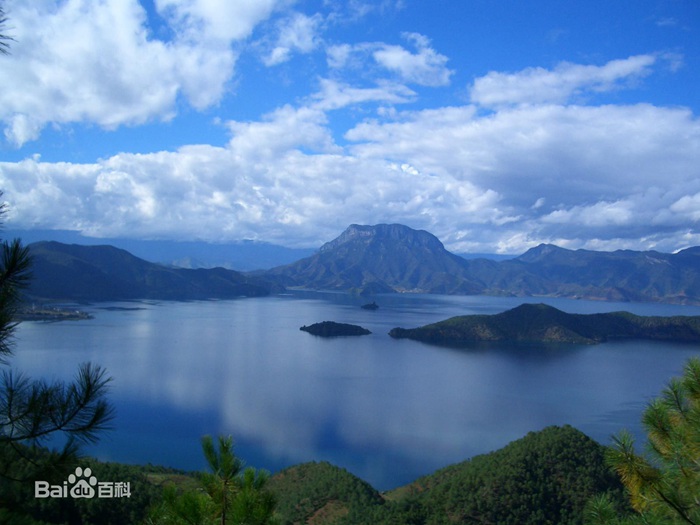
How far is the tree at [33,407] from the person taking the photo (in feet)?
8.51

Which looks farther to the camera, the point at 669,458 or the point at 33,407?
the point at 669,458

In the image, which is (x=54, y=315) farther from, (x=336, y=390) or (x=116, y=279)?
(x=336, y=390)

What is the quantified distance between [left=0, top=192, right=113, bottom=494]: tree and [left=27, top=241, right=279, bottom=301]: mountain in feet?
289

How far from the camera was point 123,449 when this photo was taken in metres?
24.8

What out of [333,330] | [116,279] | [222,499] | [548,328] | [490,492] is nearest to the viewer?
[222,499]

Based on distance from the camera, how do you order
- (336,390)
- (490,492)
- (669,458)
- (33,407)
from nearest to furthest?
(33,407), (669,458), (490,492), (336,390)

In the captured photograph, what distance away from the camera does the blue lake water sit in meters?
25.9

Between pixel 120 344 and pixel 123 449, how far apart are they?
92.0 ft

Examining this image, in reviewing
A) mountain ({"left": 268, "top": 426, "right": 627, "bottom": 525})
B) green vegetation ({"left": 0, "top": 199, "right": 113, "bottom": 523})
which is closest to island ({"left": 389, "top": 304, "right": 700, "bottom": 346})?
mountain ({"left": 268, "top": 426, "right": 627, "bottom": 525})

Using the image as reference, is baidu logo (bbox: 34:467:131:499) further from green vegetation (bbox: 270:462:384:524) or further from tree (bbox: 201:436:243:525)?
green vegetation (bbox: 270:462:384:524)

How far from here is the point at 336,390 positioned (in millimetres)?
38375

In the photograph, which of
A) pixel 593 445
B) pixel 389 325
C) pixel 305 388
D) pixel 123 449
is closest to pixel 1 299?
pixel 593 445

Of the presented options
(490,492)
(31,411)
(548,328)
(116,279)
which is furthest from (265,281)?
(31,411)

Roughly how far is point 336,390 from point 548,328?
4522 cm
